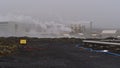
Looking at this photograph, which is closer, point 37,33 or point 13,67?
point 13,67

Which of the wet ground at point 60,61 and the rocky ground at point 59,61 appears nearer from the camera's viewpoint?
the wet ground at point 60,61

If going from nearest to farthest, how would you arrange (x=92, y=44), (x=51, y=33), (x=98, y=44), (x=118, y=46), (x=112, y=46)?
(x=118, y=46) < (x=112, y=46) < (x=98, y=44) < (x=92, y=44) < (x=51, y=33)

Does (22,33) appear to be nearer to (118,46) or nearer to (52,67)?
(118,46)

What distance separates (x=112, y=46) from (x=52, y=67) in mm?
21868

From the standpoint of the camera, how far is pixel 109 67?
1496 cm

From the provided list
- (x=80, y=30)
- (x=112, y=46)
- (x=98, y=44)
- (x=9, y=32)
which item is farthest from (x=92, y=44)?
(x=80, y=30)

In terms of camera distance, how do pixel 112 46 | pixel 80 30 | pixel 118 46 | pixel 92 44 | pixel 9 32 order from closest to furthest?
pixel 118 46
pixel 112 46
pixel 92 44
pixel 9 32
pixel 80 30

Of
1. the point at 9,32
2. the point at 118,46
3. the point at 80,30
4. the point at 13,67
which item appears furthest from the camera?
the point at 80,30

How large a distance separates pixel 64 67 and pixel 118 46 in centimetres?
1962

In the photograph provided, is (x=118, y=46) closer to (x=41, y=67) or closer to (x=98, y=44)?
(x=98, y=44)

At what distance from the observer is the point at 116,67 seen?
48.9 ft

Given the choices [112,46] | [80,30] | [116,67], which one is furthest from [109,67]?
[80,30]

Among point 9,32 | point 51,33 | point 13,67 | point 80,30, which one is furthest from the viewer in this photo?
point 80,30

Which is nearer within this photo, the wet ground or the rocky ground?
the wet ground
